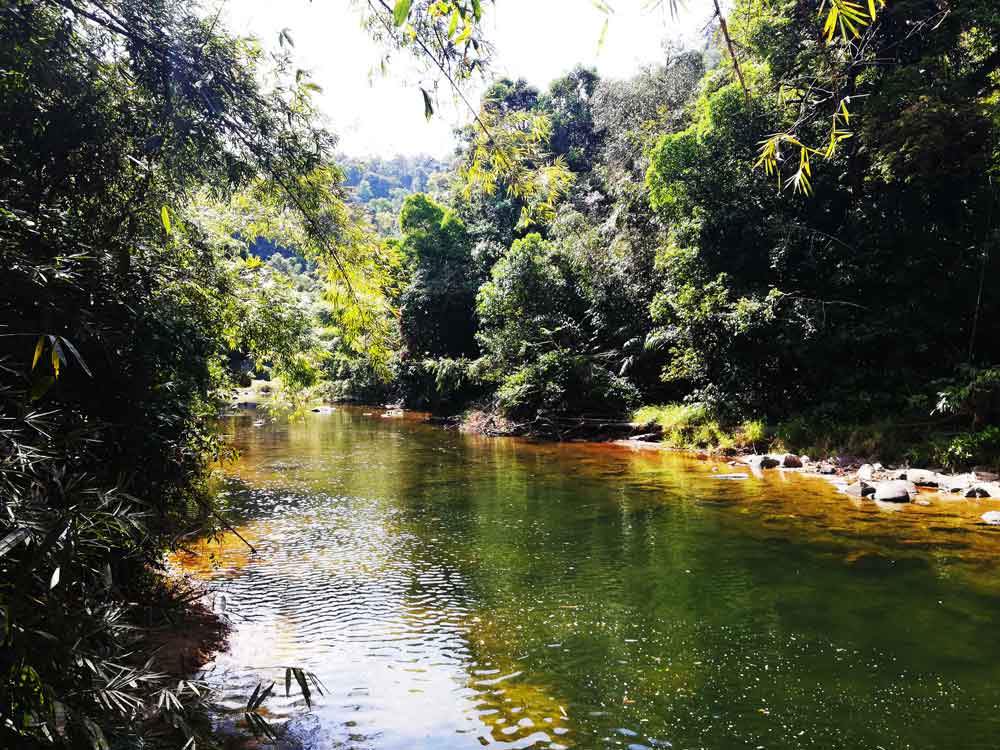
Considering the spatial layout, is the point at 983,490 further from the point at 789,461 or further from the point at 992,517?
the point at 789,461

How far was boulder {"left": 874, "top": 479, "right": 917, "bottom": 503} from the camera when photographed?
483 inches

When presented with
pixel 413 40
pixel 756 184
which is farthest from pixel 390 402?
pixel 413 40

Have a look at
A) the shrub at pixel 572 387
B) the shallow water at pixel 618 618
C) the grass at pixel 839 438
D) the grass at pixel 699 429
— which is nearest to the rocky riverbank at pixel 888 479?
the grass at pixel 839 438

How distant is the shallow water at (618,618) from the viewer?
5133mm

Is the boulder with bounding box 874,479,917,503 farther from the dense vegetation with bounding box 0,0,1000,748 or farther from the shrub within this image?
the shrub

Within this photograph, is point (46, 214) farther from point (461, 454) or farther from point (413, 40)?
point (461, 454)

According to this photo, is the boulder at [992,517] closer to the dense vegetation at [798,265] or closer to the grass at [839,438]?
the grass at [839,438]

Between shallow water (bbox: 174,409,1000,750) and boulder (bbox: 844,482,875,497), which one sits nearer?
shallow water (bbox: 174,409,1000,750)

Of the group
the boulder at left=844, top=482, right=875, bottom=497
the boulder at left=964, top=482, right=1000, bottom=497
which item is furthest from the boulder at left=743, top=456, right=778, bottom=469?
the boulder at left=964, top=482, right=1000, bottom=497

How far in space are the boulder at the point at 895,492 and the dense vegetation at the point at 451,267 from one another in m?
2.38

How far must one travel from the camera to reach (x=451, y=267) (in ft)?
119

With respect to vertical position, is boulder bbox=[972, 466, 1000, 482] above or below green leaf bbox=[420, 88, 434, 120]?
below

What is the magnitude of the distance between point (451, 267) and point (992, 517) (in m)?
29.1

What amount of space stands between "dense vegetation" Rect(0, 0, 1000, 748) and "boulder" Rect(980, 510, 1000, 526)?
3562 mm
